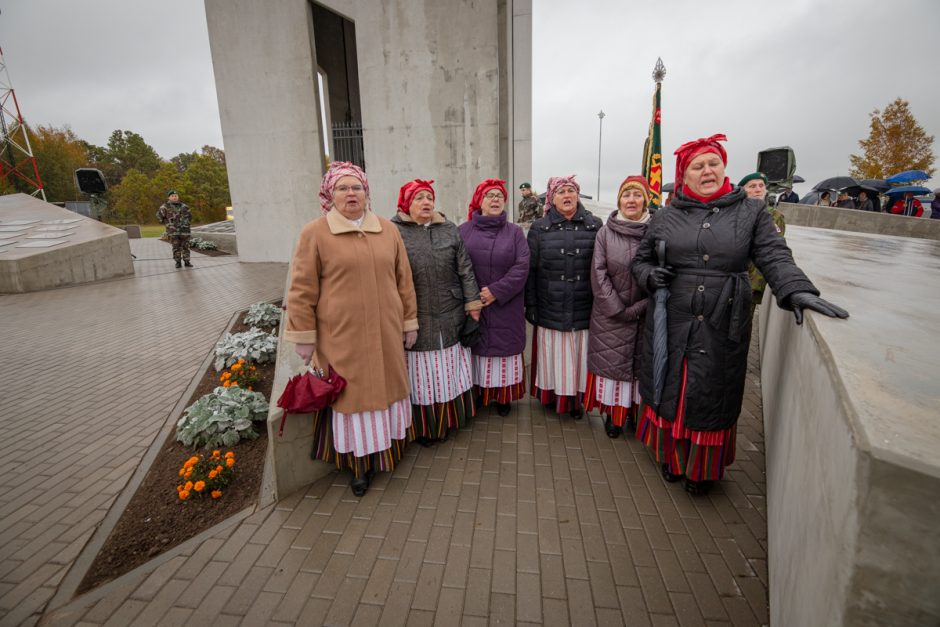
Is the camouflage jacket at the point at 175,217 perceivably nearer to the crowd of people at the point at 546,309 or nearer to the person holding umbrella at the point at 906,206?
the crowd of people at the point at 546,309

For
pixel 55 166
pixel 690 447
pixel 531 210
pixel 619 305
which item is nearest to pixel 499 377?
pixel 619 305

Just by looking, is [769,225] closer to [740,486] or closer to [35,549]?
[740,486]

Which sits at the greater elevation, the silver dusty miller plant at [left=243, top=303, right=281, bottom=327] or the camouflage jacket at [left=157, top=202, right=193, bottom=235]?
the camouflage jacket at [left=157, top=202, right=193, bottom=235]

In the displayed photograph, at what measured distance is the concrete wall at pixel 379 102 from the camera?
1045 centimetres

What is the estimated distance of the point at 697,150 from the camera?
104 inches

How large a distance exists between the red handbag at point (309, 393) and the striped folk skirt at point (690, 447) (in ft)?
7.15

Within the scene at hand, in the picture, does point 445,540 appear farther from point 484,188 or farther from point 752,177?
point 752,177

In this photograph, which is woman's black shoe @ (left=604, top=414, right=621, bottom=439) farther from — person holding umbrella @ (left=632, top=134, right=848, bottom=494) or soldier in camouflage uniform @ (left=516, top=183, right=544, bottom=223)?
soldier in camouflage uniform @ (left=516, top=183, right=544, bottom=223)

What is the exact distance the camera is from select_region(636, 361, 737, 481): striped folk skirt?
278 cm

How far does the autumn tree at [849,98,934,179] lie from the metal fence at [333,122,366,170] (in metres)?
26.2

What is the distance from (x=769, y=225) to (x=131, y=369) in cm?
685

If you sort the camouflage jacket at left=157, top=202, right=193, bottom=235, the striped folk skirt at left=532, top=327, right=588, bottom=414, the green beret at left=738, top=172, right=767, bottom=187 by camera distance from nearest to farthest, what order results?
the striped folk skirt at left=532, top=327, right=588, bottom=414, the green beret at left=738, top=172, right=767, bottom=187, the camouflage jacket at left=157, top=202, right=193, bottom=235

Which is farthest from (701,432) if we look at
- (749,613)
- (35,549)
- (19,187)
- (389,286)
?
(19,187)

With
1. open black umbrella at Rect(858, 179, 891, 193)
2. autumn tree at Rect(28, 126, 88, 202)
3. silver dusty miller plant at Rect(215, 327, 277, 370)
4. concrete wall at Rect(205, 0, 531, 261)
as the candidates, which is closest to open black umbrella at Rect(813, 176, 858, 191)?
open black umbrella at Rect(858, 179, 891, 193)
